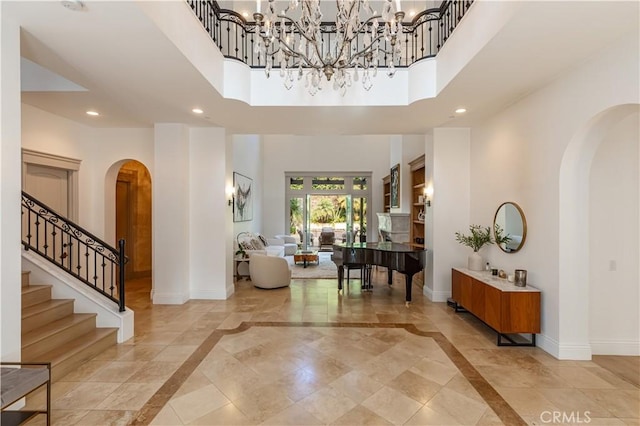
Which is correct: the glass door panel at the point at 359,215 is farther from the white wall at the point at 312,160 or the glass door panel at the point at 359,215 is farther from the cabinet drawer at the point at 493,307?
the cabinet drawer at the point at 493,307

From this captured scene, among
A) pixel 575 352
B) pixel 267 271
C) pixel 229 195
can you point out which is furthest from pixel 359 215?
pixel 575 352

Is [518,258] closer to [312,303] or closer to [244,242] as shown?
[312,303]

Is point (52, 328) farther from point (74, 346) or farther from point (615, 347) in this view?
point (615, 347)

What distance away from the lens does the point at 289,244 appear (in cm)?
1060

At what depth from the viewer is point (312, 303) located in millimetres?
5246

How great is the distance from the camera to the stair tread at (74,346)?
9.45 feet

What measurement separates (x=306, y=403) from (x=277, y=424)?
0.32 m

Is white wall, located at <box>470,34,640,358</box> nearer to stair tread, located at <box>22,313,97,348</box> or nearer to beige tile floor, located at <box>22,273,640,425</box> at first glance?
beige tile floor, located at <box>22,273,640,425</box>

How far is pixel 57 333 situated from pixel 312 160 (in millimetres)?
9523

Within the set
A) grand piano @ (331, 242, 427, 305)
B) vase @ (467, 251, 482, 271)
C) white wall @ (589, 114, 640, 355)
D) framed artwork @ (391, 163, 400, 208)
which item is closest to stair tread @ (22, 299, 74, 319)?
grand piano @ (331, 242, 427, 305)

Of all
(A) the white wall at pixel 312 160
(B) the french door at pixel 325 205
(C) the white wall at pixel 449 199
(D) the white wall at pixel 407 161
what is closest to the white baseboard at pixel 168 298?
(C) the white wall at pixel 449 199

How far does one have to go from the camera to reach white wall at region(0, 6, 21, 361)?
222 centimetres

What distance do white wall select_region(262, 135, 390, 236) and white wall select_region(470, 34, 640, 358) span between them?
7261 millimetres

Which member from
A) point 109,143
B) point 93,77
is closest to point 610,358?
point 93,77
